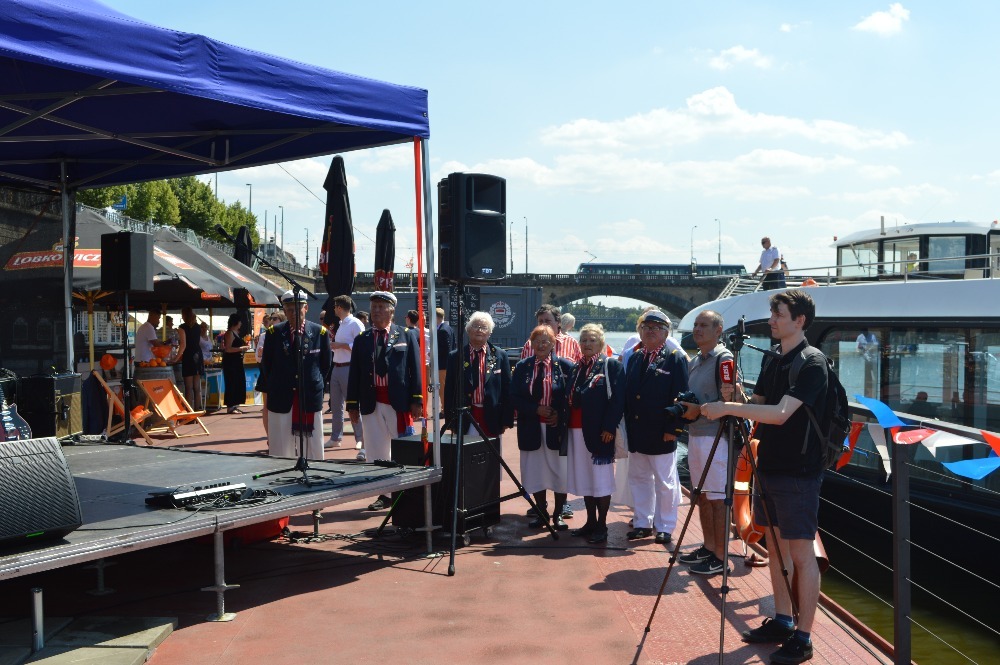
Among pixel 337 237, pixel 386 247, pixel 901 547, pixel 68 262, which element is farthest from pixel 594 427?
pixel 386 247

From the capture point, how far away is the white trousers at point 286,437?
25.8ft

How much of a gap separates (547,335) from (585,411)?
0.69m

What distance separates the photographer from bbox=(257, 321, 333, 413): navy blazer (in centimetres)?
765

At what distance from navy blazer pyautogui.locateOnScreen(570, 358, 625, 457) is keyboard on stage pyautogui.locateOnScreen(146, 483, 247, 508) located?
266 cm

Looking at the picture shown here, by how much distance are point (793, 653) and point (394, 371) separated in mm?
4306

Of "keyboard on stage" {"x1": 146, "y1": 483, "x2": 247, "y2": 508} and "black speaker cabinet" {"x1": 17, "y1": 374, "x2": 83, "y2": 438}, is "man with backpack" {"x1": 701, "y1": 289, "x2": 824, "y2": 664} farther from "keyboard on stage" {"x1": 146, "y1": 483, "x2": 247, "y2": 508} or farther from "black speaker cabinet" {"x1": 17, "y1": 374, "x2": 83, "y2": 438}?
"black speaker cabinet" {"x1": 17, "y1": 374, "x2": 83, "y2": 438}

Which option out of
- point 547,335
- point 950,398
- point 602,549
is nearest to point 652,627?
point 602,549

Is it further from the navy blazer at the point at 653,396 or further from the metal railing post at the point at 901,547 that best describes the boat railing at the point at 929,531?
the metal railing post at the point at 901,547

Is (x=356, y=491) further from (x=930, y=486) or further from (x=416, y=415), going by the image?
(x=930, y=486)

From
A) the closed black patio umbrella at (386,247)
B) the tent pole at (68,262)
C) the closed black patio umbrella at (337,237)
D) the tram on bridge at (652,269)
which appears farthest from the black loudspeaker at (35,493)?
the tram on bridge at (652,269)

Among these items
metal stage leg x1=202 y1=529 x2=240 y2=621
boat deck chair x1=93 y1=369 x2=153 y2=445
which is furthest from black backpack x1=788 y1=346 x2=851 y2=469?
boat deck chair x1=93 y1=369 x2=153 y2=445

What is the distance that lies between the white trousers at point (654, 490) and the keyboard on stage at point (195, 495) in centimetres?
301

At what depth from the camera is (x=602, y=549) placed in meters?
6.69

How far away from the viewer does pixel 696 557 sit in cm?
625
